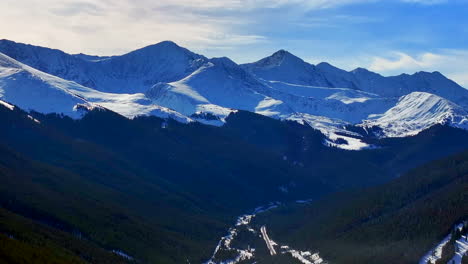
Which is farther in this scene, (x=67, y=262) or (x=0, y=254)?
(x=67, y=262)

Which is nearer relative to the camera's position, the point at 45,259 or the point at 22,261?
the point at 22,261

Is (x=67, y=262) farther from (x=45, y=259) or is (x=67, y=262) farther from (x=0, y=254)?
(x=0, y=254)

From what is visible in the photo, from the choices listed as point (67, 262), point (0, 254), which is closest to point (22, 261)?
point (0, 254)

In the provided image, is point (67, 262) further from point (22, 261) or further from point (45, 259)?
point (22, 261)

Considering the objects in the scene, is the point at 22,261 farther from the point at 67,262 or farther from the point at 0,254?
the point at 67,262
